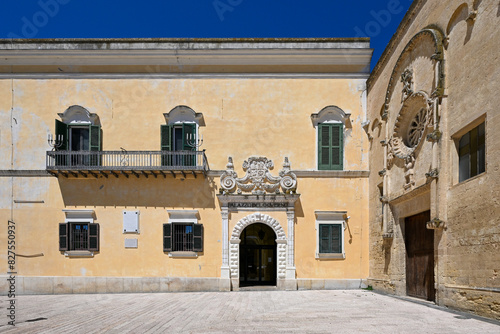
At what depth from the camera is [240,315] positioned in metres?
11.2

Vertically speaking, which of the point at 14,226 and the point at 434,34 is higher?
the point at 434,34

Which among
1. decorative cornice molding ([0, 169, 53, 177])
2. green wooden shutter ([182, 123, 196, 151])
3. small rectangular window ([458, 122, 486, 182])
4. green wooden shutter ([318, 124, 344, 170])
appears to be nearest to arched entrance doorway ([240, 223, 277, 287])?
green wooden shutter ([318, 124, 344, 170])

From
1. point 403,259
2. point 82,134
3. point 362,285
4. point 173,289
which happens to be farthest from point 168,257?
point 403,259

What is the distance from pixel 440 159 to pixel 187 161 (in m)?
9.54

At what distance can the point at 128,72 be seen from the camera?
18.7 metres

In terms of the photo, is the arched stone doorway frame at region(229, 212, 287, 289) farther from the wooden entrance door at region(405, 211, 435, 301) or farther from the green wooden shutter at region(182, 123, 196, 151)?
the wooden entrance door at region(405, 211, 435, 301)

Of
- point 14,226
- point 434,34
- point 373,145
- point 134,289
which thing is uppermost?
point 434,34

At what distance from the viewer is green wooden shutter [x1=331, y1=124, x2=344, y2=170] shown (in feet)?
60.2

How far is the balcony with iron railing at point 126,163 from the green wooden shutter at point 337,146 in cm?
509

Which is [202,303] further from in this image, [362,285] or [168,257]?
[362,285]

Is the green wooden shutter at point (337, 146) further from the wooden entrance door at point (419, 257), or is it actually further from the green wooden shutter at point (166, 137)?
the green wooden shutter at point (166, 137)

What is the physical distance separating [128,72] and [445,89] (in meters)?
12.3

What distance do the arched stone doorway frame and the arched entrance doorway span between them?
5.07 ft

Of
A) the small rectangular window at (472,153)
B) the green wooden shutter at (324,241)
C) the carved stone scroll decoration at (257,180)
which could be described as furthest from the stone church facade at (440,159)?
the carved stone scroll decoration at (257,180)
